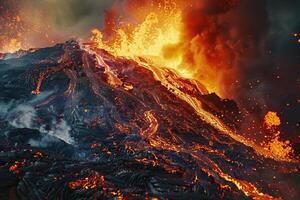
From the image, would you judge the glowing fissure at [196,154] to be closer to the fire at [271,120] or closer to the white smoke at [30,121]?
the white smoke at [30,121]

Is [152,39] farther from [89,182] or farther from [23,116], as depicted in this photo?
[89,182]

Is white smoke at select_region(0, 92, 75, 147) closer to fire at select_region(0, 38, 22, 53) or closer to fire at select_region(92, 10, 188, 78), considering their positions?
fire at select_region(92, 10, 188, 78)

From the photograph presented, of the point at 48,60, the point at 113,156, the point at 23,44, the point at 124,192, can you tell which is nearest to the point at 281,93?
the point at 48,60

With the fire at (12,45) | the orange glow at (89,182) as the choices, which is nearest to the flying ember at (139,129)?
the orange glow at (89,182)

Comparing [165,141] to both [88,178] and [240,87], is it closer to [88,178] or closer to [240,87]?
[88,178]

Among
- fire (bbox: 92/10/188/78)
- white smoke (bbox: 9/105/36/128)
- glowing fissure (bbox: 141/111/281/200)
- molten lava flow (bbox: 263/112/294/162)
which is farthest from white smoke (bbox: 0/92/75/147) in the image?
fire (bbox: 92/10/188/78)

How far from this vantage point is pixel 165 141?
24453 mm

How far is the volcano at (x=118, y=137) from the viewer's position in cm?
1683

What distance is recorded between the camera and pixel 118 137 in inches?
929

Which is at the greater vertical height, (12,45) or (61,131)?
(12,45)

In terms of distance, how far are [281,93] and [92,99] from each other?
24535 mm

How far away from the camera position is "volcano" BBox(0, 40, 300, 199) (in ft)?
55.2

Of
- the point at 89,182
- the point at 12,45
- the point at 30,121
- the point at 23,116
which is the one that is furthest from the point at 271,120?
the point at 12,45

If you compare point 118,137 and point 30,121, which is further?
point 30,121
